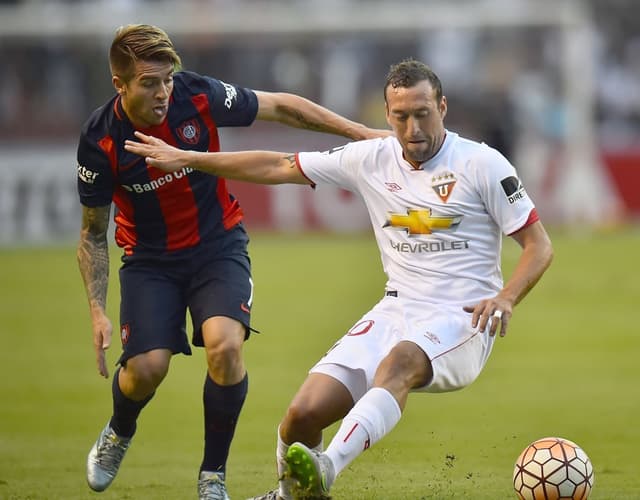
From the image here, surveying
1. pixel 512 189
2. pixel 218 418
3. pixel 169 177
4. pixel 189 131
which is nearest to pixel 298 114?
pixel 189 131

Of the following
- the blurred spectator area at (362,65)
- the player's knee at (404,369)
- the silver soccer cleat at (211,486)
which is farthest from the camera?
the blurred spectator area at (362,65)

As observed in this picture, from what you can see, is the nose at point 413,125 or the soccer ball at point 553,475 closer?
the soccer ball at point 553,475

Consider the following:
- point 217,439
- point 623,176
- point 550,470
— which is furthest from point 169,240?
point 623,176

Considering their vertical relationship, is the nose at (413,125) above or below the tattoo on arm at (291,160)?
above

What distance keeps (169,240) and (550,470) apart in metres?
2.62

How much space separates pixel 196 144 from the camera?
762 cm

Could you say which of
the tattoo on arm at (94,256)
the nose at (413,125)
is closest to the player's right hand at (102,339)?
the tattoo on arm at (94,256)

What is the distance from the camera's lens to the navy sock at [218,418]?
286 inches

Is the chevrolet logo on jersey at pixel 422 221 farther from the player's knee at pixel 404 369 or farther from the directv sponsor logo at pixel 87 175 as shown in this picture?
the directv sponsor logo at pixel 87 175

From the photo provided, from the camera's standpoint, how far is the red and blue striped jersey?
293 inches

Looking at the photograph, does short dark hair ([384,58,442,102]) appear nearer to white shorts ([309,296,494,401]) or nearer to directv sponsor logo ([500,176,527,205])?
directv sponsor logo ([500,176,527,205])

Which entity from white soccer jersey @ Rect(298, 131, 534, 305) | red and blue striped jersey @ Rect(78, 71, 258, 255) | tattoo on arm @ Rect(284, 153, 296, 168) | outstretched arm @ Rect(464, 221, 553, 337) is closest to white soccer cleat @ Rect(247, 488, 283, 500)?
white soccer jersey @ Rect(298, 131, 534, 305)

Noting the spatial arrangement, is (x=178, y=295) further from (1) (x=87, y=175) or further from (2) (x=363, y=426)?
(2) (x=363, y=426)

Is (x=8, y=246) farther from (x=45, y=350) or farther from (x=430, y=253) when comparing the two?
(x=430, y=253)
